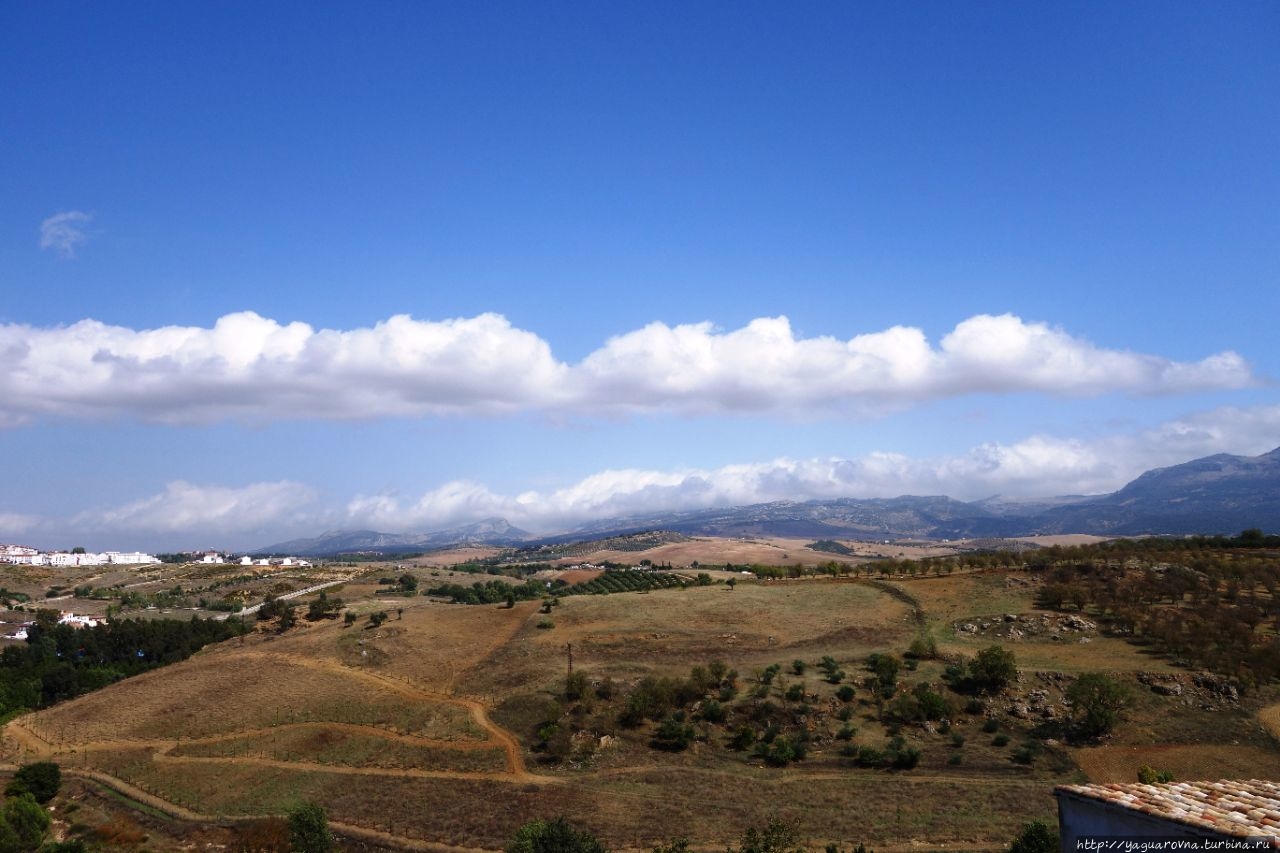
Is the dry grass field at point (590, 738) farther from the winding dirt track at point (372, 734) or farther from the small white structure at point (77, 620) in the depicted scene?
the small white structure at point (77, 620)

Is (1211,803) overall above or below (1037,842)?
above

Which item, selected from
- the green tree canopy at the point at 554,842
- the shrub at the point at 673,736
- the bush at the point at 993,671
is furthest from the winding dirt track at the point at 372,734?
the bush at the point at 993,671

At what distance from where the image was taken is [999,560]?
86.5 metres

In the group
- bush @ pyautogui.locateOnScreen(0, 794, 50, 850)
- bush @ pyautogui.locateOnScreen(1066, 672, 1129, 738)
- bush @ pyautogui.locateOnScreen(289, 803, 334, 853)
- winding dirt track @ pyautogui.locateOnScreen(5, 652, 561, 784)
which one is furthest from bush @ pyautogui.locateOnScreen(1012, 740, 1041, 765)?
bush @ pyautogui.locateOnScreen(0, 794, 50, 850)

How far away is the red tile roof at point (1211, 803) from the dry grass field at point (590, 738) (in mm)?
19930

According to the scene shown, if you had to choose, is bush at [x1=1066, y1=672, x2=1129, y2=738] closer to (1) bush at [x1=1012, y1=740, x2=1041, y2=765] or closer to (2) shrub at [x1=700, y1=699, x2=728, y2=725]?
(1) bush at [x1=1012, y1=740, x2=1041, y2=765]

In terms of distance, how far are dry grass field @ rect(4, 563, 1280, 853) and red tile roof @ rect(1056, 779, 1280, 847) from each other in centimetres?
1993

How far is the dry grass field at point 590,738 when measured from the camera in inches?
1476

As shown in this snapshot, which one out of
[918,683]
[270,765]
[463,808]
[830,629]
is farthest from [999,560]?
[270,765]

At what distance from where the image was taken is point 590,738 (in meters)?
47.4

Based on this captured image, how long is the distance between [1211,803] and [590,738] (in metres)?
38.4

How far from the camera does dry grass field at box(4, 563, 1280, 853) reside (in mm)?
37500

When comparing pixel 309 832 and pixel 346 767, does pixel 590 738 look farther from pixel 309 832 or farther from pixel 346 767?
pixel 309 832

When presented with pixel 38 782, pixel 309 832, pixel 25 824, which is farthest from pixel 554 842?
pixel 38 782
